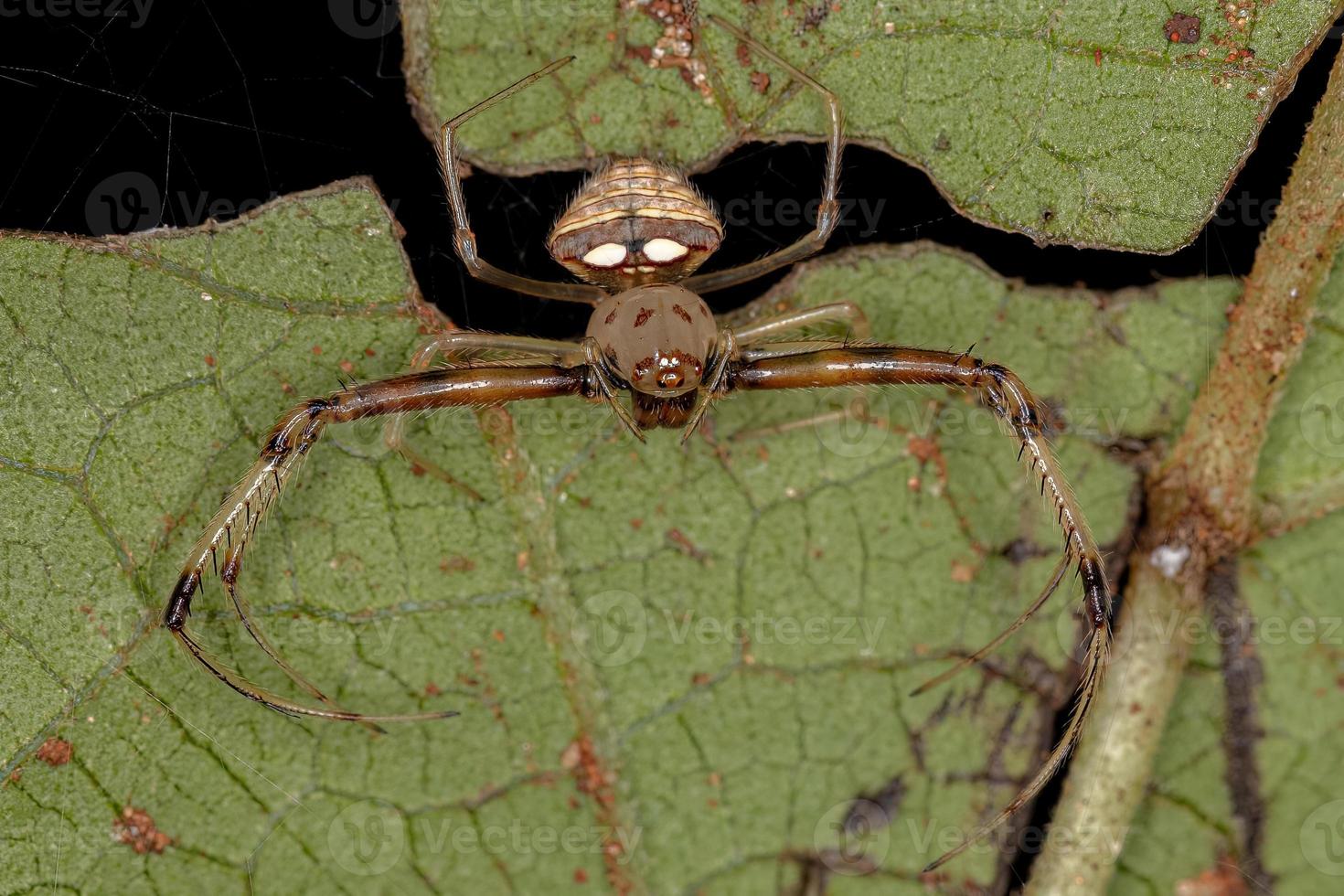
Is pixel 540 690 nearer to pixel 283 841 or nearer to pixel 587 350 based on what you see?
pixel 283 841

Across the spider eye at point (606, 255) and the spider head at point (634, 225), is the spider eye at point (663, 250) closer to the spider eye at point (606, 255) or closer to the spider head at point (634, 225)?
the spider head at point (634, 225)

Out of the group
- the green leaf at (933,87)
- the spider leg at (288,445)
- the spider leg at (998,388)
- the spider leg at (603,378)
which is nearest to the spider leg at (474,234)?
the green leaf at (933,87)

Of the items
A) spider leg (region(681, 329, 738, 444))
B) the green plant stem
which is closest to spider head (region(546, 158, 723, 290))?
spider leg (region(681, 329, 738, 444))

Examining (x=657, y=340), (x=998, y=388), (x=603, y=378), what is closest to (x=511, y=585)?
(x=603, y=378)

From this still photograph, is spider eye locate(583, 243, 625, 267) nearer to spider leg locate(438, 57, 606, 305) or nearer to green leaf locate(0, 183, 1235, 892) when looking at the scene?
spider leg locate(438, 57, 606, 305)

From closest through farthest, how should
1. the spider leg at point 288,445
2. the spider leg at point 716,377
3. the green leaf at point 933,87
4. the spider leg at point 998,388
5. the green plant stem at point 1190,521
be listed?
the spider leg at point 288,445, the spider leg at point 998,388, the spider leg at point 716,377, the green leaf at point 933,87, the green plant stem at point 1190,521

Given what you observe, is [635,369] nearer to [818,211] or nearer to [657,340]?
[657,340]
